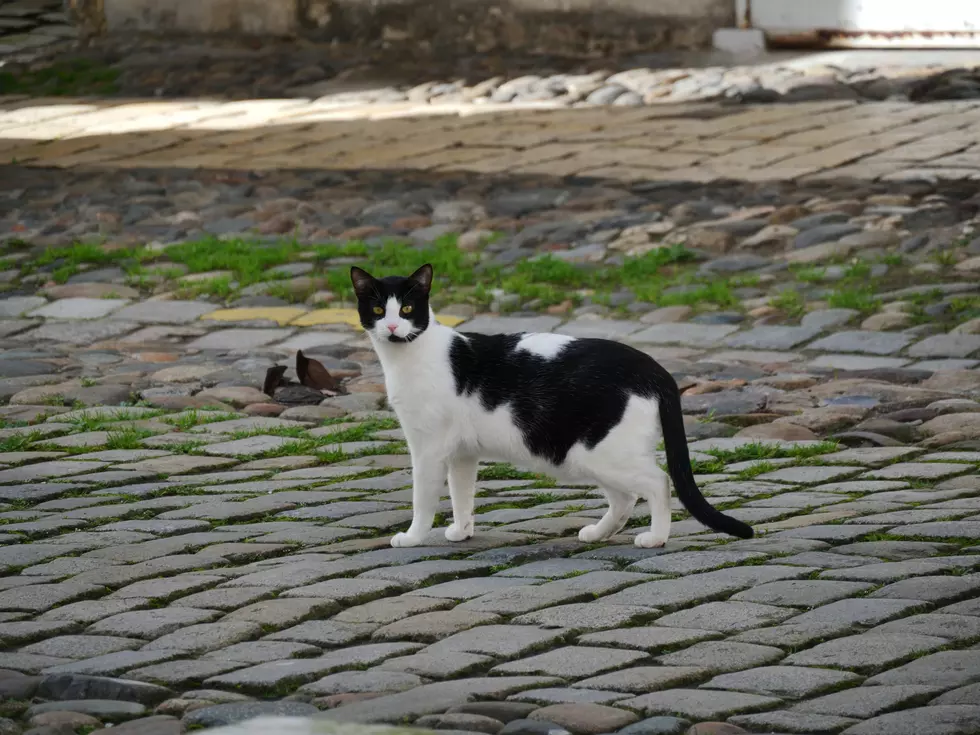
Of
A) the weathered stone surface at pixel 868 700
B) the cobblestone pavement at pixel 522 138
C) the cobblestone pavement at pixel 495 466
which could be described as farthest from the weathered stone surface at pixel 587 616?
the cobblestone pavement at pixel 522 138

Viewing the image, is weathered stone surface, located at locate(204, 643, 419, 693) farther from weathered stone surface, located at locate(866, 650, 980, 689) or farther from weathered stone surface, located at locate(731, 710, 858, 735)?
weathered stone surface, located at locate(866, 650, 980, 689)

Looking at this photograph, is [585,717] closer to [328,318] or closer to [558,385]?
[558,385]

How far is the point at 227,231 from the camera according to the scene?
1030cm

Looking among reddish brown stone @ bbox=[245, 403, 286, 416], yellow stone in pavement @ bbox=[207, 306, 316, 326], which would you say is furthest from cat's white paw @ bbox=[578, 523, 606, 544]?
yellow stone in pavement @ bbox=[207, 306, 316, 326]

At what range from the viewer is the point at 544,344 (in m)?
4.60

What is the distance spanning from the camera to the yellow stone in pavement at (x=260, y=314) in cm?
829

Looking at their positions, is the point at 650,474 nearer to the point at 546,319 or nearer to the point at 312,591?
the point at 312,591

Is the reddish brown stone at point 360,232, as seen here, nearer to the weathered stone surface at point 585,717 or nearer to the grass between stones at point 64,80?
the grass between stones at point 64,80

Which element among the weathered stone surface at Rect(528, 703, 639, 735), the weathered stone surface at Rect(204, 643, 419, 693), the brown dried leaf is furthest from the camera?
the brown dried leaf

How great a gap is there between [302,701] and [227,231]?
729cm

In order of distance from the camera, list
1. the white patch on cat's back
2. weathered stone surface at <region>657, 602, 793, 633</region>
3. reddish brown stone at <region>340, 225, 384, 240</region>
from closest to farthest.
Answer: weathered stone surface at <region>657, 602, 793, 633</region>
the white patch on cat's back
reddish brown stone at <region>340, 225, 384, 240</region>

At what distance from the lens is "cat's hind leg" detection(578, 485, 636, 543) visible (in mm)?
4535

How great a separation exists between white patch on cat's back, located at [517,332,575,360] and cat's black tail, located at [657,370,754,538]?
0.32 metres

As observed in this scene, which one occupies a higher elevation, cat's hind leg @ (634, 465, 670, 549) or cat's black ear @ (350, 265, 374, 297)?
cat's black ear @ (350, 265, 374, 297)
